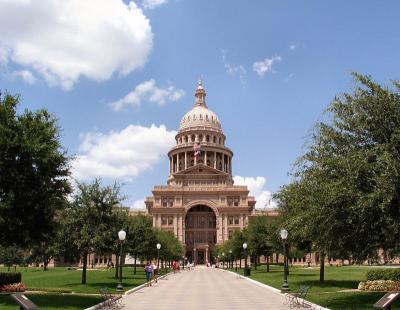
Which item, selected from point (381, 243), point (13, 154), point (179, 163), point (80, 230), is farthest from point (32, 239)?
point (179, 163)

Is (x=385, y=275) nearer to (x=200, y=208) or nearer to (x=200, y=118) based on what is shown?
(x=200, y=208)

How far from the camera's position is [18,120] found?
2647cm

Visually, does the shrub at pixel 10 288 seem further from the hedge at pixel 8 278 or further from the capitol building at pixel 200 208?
the capitol building at pixel 200 208

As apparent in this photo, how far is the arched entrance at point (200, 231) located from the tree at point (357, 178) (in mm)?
118377

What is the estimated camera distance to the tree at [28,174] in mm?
25078

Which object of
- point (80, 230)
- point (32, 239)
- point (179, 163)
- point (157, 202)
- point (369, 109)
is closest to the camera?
point (369, 109)

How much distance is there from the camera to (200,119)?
174 metres

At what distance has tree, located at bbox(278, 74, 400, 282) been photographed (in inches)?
838

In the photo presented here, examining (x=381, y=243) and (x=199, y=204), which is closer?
(x=381, y=243)

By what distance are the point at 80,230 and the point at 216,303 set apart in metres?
18.0

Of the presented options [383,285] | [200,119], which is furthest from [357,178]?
[200,119]

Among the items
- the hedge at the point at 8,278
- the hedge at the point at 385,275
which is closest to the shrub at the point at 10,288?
the hedge at the point at 8,278

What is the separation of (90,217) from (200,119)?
134203 millimetres

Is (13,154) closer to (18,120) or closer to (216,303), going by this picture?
(18,120)
